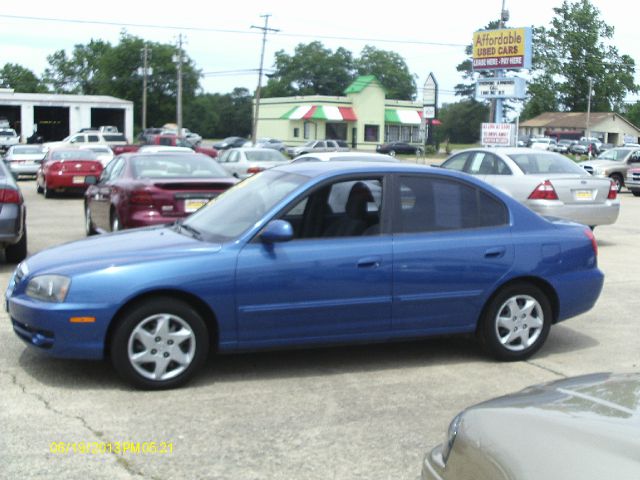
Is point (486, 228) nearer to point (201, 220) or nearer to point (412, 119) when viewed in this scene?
point (201, 220)

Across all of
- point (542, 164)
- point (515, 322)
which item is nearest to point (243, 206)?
point (515, 322)

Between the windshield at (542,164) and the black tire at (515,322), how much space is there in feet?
25.5

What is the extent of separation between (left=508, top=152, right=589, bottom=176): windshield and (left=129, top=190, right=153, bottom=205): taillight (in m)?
6.43

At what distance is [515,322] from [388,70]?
134 m

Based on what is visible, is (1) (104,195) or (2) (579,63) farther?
(2) (579,63)

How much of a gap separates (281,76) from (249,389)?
432 ft

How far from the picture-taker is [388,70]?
13788 cm

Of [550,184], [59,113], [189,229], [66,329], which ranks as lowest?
[66,329]

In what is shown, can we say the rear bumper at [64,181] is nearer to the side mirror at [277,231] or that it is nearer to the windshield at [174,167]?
the windshield at [174,167]

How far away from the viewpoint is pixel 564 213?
13805 mm

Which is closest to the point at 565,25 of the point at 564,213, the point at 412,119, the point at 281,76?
the point at 412,119

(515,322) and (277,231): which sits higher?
(277,231)

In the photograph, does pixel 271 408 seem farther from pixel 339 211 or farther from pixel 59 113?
pixel 59 113

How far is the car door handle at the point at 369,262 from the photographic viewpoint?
20.2 ft
